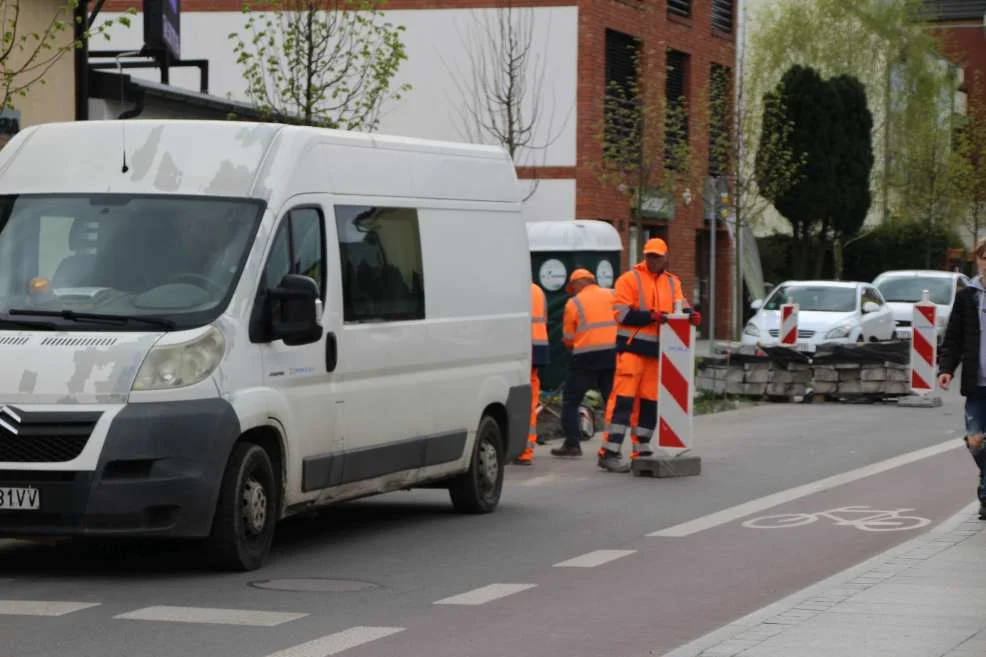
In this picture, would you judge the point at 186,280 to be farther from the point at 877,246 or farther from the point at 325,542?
the point at 877,246

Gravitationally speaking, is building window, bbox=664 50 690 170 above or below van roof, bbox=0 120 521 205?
above

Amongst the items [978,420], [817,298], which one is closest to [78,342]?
[978,420]

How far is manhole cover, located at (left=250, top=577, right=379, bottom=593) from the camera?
10.0 metres

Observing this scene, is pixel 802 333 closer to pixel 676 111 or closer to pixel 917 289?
pixel 676 111

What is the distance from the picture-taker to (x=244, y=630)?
Result: 342 inches

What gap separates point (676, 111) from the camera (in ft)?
132

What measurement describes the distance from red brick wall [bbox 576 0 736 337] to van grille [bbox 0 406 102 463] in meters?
30.3

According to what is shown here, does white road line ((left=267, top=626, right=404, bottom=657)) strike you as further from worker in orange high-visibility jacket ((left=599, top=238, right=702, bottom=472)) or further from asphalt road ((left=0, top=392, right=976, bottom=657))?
worker in orange high-visibility jacket ((left=599, top=238, right=702, bottom=472))

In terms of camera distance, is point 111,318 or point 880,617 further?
point 111,318

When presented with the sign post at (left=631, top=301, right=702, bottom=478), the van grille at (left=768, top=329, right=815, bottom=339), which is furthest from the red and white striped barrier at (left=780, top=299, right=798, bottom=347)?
the sign post at (left=631, top=301, right=702, bottom=478)

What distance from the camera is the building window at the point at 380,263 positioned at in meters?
11.6

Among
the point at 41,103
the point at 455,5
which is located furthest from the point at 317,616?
the point at 455,5

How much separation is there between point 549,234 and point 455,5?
→ 15.6 meters

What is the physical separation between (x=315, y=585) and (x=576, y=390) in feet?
26.0
